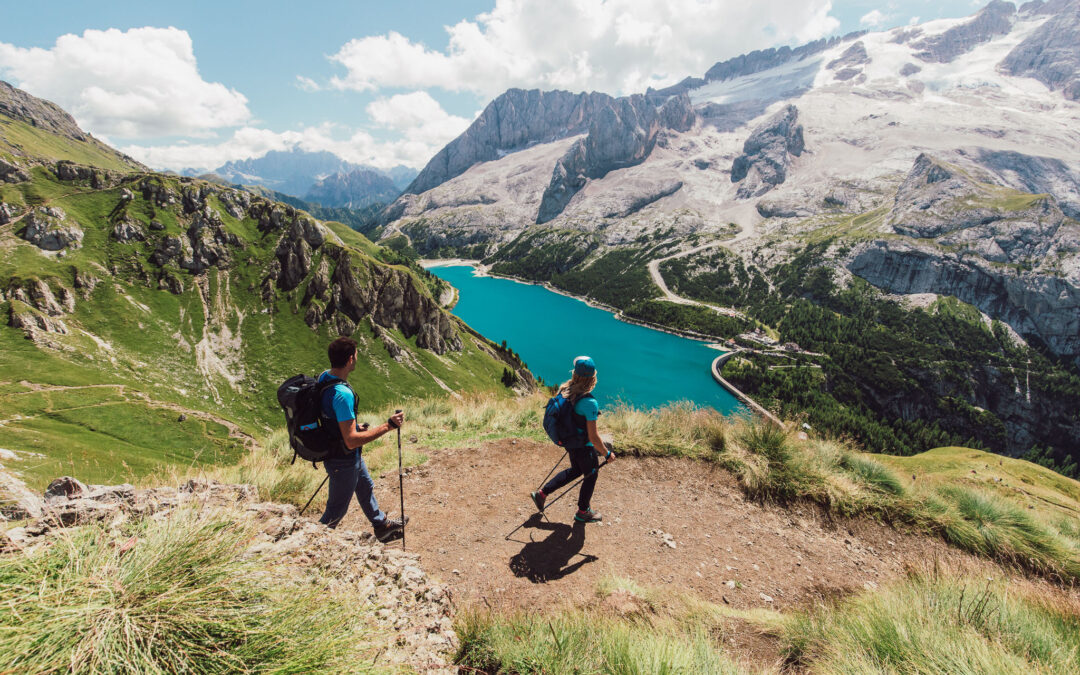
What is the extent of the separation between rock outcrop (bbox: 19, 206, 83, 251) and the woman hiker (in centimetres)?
11277

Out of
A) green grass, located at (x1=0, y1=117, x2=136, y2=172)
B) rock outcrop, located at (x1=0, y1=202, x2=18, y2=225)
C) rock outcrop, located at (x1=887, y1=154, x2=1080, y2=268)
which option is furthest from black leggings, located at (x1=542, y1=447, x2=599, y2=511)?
green grass, located at (x1=0, y1=117, x2=136, y2=172)

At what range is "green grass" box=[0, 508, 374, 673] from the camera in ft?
6.63

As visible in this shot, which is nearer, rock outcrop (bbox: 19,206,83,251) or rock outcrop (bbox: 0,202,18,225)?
rock outcrop (bbox: 19,206,83,251)

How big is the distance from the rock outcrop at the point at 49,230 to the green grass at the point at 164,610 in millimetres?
112869

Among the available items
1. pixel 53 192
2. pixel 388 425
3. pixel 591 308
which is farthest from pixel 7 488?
pixel 591 308

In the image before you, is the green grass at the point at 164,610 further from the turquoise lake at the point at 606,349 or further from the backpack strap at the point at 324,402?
the turquoise lake at the point at 606,349

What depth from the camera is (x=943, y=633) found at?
376 cm

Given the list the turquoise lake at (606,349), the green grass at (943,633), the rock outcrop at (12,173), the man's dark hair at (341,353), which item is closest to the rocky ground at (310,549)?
the man's dark hair at (341,353)

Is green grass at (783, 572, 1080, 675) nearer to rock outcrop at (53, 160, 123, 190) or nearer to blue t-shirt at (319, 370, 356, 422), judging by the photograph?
blue t-shirt at (319, 370, 356, 422)

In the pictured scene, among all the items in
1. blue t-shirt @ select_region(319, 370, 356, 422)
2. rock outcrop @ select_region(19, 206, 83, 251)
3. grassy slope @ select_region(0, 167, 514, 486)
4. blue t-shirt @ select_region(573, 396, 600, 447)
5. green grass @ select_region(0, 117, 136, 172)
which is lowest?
grassy slope @ select_region(0, 167, 514, 486)

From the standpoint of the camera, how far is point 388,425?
5.86 m

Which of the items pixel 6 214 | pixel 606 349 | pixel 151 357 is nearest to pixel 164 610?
pixel 151 357

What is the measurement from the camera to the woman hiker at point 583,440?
272 inches

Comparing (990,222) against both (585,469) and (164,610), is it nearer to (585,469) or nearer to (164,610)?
(585,469)
